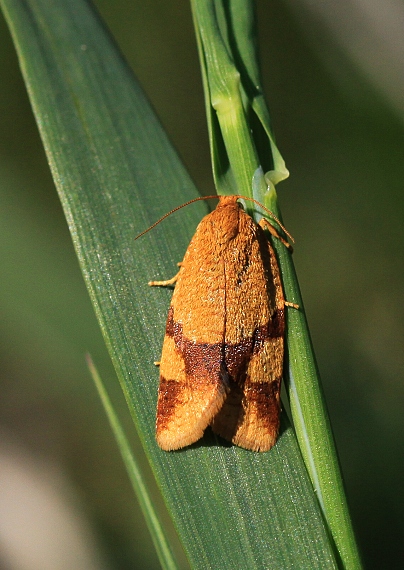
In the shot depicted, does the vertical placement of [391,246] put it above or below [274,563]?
above

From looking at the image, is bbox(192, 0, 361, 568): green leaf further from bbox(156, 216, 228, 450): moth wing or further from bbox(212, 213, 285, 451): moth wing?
bbox(156, 216, 228, 450): moth wing

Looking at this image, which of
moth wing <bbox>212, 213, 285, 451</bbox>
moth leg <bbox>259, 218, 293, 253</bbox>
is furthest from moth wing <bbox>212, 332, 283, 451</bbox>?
moth leg <bbox>259, 218, 293, 253</bbox>

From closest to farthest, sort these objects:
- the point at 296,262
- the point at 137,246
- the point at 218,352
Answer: the point at 137,246, the point at 218,352, the point at 296,262

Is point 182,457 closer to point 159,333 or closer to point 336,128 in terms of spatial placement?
point 159,333

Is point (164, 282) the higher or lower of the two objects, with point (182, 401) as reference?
higher

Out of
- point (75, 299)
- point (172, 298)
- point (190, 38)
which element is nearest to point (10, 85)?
point (190, 38)

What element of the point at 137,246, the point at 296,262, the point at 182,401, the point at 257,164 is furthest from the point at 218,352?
the point at 296,262

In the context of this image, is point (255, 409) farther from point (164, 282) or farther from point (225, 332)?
point (164, 282)
